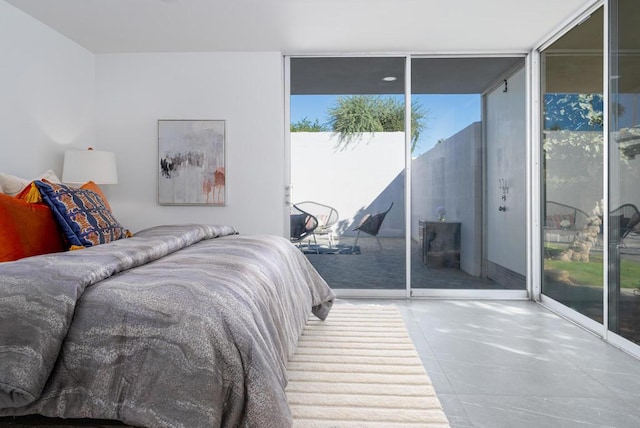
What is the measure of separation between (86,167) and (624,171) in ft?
12.6

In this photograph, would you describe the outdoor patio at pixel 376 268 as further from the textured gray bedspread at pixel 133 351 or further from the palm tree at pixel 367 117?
the textured gray bedspread at pixel 133 351

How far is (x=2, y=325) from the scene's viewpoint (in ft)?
Result: 4.05

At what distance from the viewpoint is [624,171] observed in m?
2.73

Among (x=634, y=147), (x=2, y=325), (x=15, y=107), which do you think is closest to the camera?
(x=2, y=325)

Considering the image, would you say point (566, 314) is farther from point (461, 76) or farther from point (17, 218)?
point (17, 218)

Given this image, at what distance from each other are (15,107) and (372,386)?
10.1 ft

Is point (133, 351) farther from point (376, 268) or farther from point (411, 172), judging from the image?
point (411, 172)

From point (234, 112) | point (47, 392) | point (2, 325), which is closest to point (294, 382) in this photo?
point (47, 392)

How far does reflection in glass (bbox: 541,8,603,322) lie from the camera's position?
3.09m

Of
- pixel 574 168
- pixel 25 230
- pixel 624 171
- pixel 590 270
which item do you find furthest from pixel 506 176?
pixel 25 230

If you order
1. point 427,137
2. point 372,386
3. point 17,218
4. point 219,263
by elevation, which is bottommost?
point 372,386

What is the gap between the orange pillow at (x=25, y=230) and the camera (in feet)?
6.91

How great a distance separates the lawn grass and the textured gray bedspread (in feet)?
7.79

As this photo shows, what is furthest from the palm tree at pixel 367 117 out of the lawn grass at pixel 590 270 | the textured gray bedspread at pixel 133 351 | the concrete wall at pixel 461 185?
the textured gray bedspread at pixel 133 351
